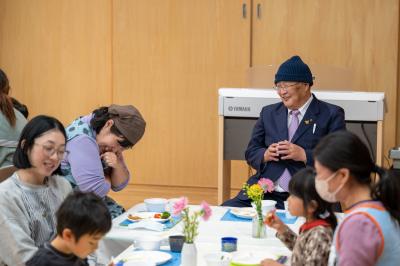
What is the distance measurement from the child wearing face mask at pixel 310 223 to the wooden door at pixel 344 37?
2.83 meters

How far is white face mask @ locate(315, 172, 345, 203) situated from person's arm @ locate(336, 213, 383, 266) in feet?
0.45

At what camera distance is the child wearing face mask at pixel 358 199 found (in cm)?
176

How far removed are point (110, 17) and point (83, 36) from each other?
29 cm

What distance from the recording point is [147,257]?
2236 mm

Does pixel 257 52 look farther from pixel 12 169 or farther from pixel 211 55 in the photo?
pixel 12 169

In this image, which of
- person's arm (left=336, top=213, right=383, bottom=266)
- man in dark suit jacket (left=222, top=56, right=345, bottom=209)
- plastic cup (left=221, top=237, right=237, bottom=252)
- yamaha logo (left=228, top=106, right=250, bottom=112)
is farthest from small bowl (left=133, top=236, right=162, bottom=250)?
yamaha logo (left=228, top=106, right=250, bottom=112)

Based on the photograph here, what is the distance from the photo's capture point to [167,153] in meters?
5.37

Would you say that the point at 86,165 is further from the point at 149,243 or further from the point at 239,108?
the point at 239,108

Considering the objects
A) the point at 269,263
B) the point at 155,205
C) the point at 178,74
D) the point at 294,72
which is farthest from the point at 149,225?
the point at 178,74

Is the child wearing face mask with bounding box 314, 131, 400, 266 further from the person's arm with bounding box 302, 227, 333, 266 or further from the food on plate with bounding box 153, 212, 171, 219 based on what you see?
the food on plate with bounding box 153, 212, 171, 219

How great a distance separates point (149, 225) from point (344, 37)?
2.76m

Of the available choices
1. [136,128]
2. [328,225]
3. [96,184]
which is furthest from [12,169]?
[328,225]

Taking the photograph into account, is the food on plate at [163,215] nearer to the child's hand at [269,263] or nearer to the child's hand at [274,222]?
the child's hand at [274,222]

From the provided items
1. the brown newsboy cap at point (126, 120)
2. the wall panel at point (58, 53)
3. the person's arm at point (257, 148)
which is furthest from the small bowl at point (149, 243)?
the wall panel at point (58, 53)
